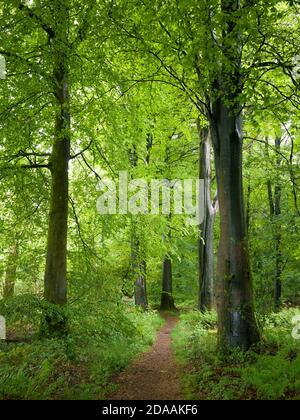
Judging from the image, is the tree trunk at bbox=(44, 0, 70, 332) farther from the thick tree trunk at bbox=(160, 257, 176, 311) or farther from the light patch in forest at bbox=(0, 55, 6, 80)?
the thick tree trunk at bbox=(160, 257, 176, 311)

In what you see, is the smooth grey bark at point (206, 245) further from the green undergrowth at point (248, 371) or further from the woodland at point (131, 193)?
the green undergrowth at point (248, 371)

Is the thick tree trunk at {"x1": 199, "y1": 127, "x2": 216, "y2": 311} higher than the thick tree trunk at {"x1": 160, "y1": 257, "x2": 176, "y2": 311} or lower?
higher

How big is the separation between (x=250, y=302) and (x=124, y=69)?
21.4 ft

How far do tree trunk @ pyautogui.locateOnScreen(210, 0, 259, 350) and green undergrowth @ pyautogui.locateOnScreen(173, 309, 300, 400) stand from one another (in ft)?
1.25

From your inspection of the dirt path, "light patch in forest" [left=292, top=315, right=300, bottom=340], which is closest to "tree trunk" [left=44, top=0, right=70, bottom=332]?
the dirt path

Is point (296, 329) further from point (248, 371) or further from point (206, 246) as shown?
point (206, 246)

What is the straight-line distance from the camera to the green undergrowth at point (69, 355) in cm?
546

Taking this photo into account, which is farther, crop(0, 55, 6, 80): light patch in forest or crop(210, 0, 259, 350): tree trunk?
crop(0, 55, 6, 80): light patch in forest

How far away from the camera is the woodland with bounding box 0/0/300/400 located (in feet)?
18.9

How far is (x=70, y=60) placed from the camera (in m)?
7.13
